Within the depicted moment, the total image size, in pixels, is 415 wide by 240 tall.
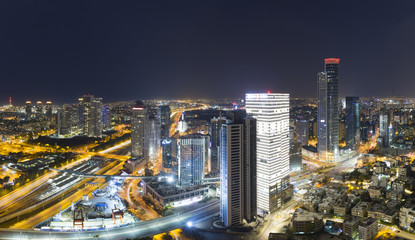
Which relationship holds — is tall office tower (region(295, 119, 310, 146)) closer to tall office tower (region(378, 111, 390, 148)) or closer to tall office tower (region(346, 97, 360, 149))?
tall office tower (region(346, 97, 360, 149))

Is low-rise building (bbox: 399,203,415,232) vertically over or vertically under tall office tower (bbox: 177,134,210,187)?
under

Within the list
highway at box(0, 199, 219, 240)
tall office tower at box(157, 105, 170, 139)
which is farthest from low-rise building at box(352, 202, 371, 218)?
tall office tower at box(157, 105, 170, 139)

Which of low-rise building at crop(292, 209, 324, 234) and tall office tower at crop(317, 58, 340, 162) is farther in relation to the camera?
tall office tower at crop(317, 58, 340, 162)

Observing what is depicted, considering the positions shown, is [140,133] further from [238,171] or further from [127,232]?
[238,171]

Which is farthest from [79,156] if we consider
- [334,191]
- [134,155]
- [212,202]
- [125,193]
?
[334,191]

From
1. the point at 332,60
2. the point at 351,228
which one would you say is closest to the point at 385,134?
the point at 332,60

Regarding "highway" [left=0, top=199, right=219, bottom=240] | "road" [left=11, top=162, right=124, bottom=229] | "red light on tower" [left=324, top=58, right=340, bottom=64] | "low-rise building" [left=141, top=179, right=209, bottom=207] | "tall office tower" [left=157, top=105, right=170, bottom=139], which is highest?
"red light on tower" [left=324, top=58, right=340, bottom=64]

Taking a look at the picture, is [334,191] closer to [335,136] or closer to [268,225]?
[268,225]
